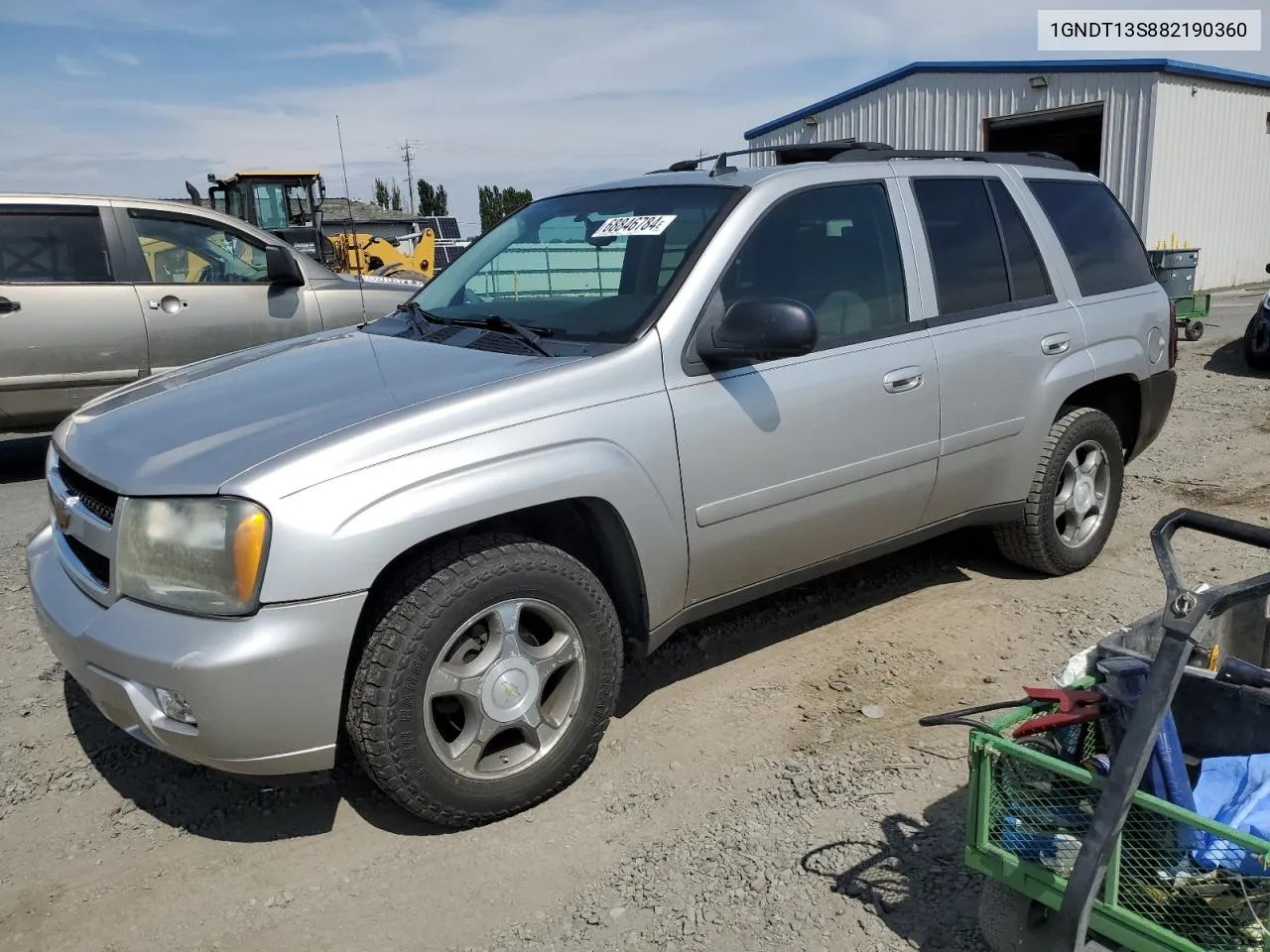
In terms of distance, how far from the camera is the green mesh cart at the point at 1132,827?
187 cm

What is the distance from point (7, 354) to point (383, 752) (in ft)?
17.4

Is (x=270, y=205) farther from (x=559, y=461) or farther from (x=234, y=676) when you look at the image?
(x=234, y=676)

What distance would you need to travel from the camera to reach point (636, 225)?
11.8 ft

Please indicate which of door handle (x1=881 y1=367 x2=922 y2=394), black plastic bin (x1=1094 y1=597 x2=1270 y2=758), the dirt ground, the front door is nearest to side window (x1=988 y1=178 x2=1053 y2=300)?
the front door

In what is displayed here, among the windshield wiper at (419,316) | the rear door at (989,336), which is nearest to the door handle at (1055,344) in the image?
the rear door at (989,336)

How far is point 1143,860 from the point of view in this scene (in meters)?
1.98

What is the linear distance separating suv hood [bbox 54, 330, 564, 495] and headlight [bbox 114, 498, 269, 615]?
52mm

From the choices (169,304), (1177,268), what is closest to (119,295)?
(169,304)

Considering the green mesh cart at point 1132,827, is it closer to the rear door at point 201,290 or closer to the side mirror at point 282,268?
the side mirror at point 282,268

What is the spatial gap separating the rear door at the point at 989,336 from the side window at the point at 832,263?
182 millimetres

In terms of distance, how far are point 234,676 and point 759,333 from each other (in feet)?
5.59

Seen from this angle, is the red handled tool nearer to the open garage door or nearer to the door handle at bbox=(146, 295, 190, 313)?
the door handle at bbox=(146, 295, 190, 313)

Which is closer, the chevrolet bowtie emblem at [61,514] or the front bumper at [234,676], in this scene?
the front bumper at [234,676]

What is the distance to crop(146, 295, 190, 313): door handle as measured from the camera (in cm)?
689
